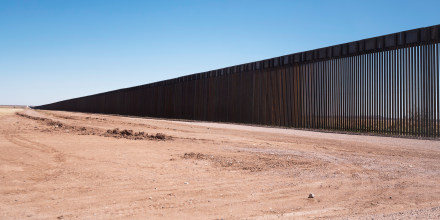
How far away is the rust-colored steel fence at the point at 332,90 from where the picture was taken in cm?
1177

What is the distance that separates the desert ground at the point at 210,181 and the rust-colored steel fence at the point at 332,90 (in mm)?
4760

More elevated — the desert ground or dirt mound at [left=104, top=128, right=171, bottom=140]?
dirt mound at [left=104, top=128, right=171, bottom=140]

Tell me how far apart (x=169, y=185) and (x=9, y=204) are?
159 cm

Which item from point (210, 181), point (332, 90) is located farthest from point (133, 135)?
point (332, 90)

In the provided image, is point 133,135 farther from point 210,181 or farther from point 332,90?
point 332,90

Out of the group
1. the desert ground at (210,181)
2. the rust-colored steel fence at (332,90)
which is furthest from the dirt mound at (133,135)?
the rust-colored steel fence at (332,90)

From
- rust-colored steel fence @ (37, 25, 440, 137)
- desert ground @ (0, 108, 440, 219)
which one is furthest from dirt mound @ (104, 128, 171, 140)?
rust-colored steel fence @ (37, 25, 440, 137)

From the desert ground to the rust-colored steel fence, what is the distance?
4760 millimetres

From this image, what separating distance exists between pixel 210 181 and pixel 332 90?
11.4 m

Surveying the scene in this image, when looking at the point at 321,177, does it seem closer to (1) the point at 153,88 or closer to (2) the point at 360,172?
(2) the point at 360,172

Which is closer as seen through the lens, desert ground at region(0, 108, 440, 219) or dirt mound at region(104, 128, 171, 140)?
desert ground at region(0, 108, 440, 219)

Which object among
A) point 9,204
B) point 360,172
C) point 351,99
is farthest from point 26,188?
point 351,99

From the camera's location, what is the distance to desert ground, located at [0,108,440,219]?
335 centimetres

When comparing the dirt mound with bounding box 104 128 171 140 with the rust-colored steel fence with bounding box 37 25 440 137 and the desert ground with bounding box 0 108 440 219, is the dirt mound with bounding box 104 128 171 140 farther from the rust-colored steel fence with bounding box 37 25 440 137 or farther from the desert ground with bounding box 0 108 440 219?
the rust-colored steel fence with bounding box 37 25 440 137
